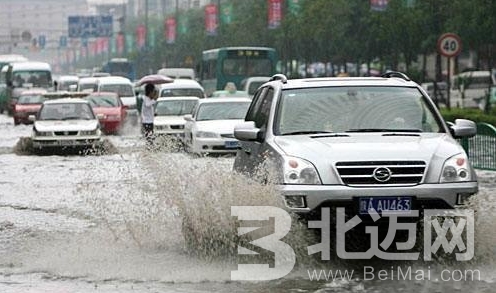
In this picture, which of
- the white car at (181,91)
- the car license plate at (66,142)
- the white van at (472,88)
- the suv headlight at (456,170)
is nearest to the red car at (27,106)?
the white car at (181,91)

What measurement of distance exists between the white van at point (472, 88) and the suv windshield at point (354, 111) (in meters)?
39.6

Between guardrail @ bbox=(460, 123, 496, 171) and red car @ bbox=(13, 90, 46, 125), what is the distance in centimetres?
2895

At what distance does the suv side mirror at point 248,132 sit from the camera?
38.0 feet

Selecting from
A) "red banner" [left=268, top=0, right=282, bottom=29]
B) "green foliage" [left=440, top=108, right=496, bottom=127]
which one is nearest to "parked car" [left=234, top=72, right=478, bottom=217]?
"green foliage" [left=440, top=108, right=496, bottom=127]

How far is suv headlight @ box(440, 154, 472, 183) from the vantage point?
10375 millimetres

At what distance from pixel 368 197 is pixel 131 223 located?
276cm

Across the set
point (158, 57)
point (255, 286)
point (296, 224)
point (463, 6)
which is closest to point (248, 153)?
point (296, 224)

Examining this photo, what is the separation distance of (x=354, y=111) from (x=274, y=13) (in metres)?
56.5

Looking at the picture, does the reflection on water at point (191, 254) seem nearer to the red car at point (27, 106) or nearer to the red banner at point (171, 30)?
the red car at point (27, 106)

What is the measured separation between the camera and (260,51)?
50.2 metres

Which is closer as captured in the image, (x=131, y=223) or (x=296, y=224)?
(x=296, y=224)

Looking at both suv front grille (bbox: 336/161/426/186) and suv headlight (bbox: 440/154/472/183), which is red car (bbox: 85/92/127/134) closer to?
suv headlight (bbox: 440/154/472/183)

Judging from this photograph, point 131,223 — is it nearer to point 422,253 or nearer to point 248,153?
point 248,153

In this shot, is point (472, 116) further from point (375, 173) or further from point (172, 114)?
point (375, 173)
